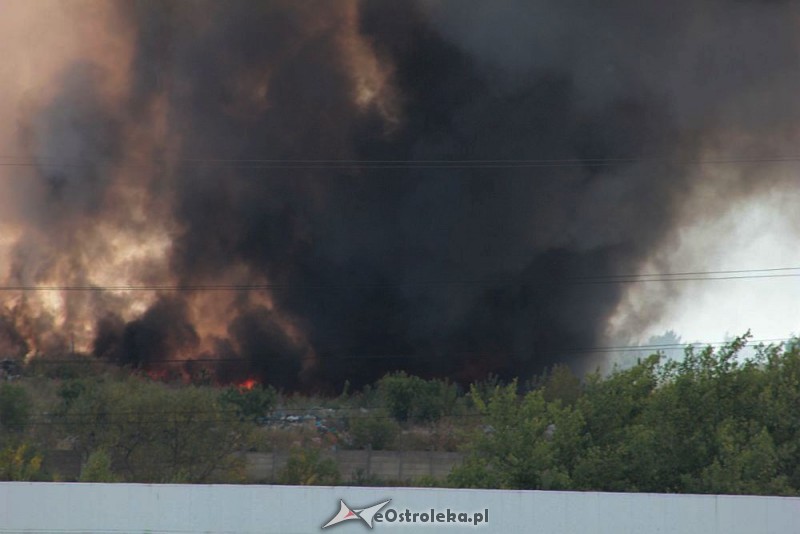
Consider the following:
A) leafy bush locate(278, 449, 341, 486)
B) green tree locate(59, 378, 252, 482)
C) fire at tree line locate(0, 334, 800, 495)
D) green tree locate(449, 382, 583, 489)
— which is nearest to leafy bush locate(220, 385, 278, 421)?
fire at tree line locate(0, 334, 800, 495)

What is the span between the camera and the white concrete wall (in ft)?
56.5

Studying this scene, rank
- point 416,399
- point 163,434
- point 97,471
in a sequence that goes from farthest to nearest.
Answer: point 416,399 → point 163,434 → point 97,471

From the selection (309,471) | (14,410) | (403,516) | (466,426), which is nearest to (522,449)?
(403,516)

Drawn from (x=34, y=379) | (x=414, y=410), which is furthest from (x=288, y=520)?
(x=34, y=379)

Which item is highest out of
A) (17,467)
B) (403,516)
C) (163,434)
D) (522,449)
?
(163,434)

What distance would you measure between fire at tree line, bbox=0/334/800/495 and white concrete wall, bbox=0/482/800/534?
8.55m

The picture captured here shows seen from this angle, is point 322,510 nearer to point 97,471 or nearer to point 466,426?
point 97,471

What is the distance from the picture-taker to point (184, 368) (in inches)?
2309

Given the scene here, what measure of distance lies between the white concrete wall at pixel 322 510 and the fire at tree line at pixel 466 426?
8548 millimetres

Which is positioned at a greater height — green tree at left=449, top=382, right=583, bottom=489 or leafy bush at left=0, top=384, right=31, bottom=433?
leafy bush at left=0, top=384, right=31, bottom=433

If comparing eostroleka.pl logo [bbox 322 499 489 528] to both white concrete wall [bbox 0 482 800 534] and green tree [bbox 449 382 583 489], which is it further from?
green tree [bbox 449 382 583 489]

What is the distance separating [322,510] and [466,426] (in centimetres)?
2966

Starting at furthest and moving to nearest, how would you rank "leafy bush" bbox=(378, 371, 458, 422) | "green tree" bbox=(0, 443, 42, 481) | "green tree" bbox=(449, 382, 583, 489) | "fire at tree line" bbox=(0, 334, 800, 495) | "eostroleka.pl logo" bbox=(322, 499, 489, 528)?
"leafy bush" bbox=(378, 371, 458, 422)
"green tree" bbox=(0, 443, 42, 481)
"fire at tree line" bbox=(0, 334, 800, 495)
"green tree" bbox=(449, 382, 583, 489)
"eostroleka.pl logo" bbox=(322, 499, 489, 528)

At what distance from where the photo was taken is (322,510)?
17438 millimetres
